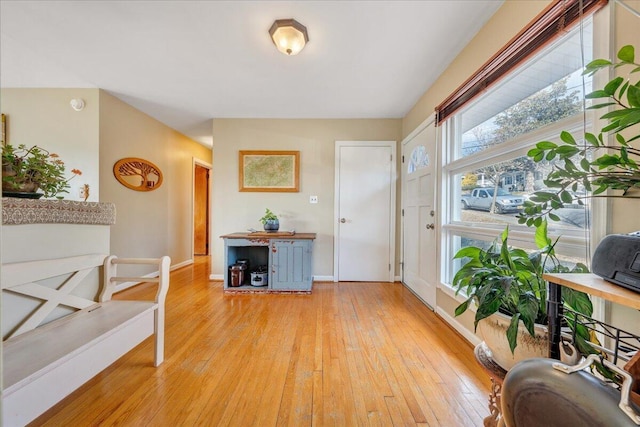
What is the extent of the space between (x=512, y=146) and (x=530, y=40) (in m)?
0.56

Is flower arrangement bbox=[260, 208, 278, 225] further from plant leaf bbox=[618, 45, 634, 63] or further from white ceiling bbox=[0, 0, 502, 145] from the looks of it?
plant leaf bbox=[618, 45, 634, 63]

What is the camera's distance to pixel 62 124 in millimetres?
2797

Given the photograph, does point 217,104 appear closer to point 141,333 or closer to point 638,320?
point 141,333

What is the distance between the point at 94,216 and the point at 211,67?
5.31ft

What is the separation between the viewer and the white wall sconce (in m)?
2.73

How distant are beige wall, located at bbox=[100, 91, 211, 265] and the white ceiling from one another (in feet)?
1.01

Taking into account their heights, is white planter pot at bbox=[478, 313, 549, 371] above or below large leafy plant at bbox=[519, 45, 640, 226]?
below

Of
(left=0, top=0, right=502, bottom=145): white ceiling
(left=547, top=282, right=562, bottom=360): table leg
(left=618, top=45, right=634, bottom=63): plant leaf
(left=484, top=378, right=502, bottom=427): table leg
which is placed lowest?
(left=484, top=378, right=502, bottom=427): table leg

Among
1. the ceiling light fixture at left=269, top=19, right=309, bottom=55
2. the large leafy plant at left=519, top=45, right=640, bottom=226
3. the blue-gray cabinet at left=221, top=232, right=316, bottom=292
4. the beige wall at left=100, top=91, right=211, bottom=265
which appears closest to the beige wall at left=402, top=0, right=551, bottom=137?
the large leafy plant at left=519, top=45, right=640, bottom=226

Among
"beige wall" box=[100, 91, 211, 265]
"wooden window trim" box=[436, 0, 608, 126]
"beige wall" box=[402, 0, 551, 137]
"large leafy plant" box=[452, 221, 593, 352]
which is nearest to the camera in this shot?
"large leafy plant" box=[452, 221, 593, 352]

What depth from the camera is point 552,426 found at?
0.64 m

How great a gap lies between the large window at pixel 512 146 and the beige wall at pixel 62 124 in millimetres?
3714

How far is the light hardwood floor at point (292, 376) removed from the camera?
123 centimetres

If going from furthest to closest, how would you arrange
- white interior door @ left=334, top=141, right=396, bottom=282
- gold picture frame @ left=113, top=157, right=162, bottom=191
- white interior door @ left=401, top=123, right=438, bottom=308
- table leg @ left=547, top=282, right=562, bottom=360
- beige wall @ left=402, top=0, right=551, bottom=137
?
white interior door @ left=334, top=141, right=396, bottom=282, gold picture frame @ left=113, top=157, right=162, bottom=191, white interior door @ left=401, top=123, right=438, bottom=308, beige wall @ left=402, top=0, right=551, bottom=137, table leg @ left=547, top=282, right=562, bottom=360
